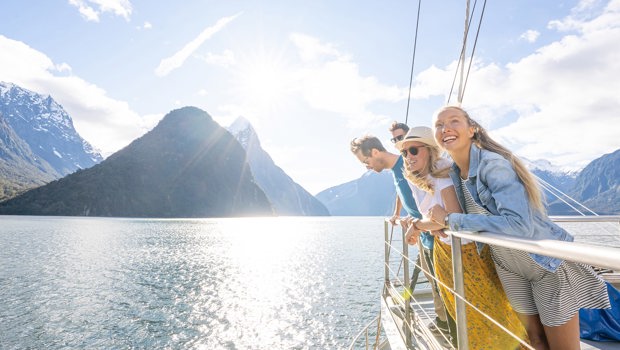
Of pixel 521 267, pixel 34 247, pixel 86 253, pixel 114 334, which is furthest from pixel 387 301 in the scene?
pixel 34 247

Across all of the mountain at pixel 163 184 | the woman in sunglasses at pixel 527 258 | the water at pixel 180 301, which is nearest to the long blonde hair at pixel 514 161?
the woman in sunglasses at pixel 527 258

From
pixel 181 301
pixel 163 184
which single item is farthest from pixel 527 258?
pixel 163 184

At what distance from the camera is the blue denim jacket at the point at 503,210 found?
67.5 inches

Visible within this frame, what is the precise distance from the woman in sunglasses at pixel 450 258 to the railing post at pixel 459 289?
0.24 meters

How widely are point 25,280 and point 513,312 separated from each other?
3197 cm

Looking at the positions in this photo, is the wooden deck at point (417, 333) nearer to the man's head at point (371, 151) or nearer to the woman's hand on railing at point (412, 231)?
the woman's hand on railing at point (412, 231)

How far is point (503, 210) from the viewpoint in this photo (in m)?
1.75

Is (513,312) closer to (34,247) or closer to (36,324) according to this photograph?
(36,324)

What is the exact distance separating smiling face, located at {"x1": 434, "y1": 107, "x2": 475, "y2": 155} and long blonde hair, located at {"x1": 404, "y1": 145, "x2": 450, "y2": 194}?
Answer: 1.32 ft

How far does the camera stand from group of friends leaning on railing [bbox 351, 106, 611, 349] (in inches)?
70.3

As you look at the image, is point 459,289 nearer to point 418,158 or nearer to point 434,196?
point 434,196

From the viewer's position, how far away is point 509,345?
2.16 m

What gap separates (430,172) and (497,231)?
1.00m

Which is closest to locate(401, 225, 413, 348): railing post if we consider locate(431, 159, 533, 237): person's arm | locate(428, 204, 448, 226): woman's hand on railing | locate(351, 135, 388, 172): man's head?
locate(351, 135, 388, 172): man's head
